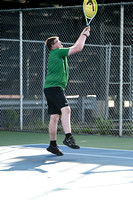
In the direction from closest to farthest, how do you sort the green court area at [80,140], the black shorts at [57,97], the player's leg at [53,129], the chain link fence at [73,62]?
1. the black shorts at [57,97]
2. the player's leg at [53,129]
3. the green court area at [80,140]
4. the chain link fence at [73,62]

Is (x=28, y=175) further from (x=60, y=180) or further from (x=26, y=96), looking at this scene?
(x=26, y=96)

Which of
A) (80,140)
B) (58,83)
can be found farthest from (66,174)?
(80,140)

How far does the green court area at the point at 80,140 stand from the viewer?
34.8ft

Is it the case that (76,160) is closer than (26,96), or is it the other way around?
(76,160)

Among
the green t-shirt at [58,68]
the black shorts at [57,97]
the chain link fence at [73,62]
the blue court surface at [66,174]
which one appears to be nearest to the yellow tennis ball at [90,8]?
the green t-shirt at [58,68]

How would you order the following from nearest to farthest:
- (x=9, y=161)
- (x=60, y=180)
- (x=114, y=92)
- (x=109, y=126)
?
1. (x=60, y=180)
2. (x=9, y=161)
3. (x=109, y=126)
4. (x=114, y=92)

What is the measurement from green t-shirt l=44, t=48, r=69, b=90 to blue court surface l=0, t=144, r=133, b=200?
1.19 m

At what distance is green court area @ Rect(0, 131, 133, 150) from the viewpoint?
1061 cm

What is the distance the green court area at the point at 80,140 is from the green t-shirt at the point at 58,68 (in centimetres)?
227

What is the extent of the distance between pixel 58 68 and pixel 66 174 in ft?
6.72

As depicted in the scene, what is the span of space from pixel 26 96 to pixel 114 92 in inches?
118

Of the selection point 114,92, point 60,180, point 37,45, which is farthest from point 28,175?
point 37,45

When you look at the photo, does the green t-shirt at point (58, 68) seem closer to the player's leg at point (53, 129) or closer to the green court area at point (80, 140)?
the player's leg at point (53, 129)

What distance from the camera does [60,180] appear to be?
659cm
